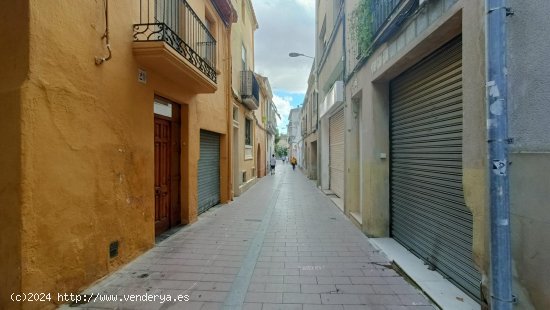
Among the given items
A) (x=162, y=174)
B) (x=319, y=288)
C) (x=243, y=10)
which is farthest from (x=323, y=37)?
(x=319, y=288)

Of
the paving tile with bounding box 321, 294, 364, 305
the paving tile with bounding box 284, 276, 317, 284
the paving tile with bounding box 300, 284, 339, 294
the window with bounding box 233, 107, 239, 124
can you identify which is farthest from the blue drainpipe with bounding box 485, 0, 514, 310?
the window with bounding box 233, 107, 239, 124

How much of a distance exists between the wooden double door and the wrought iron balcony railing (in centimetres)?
129

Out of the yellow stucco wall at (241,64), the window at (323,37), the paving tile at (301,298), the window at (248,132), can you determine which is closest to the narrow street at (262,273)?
the paving tile at (301,298)

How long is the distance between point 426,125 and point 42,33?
497 centimetres

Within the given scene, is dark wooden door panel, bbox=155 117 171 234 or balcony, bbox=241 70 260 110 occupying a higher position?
balcony, bbox=241 70 260 110

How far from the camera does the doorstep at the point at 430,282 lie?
3.27m

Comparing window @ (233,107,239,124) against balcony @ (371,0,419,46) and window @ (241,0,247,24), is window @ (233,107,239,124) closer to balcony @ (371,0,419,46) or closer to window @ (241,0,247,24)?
window @ (241,0,247,24)

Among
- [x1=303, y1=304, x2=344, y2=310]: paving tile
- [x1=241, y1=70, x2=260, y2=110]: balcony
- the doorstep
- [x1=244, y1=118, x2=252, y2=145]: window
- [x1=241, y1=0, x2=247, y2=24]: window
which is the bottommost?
[x1=303, y1=304, x2=344, y2=310]: paving tile

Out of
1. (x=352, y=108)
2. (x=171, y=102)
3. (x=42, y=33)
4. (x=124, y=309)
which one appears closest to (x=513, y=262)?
(x=124, y=309)

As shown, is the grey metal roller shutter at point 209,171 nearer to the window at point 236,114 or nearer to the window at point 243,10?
the window at point 236,114

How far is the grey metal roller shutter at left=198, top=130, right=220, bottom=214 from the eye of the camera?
8.69m

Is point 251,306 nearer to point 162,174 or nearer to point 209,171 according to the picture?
point 162,174

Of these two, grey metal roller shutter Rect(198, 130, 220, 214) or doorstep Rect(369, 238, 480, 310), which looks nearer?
doorstep Rect(369, 238, 480, 310)

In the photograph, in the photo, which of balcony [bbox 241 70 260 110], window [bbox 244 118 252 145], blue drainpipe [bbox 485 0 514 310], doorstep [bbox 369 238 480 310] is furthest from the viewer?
window [bbox 244 118 252 145]
